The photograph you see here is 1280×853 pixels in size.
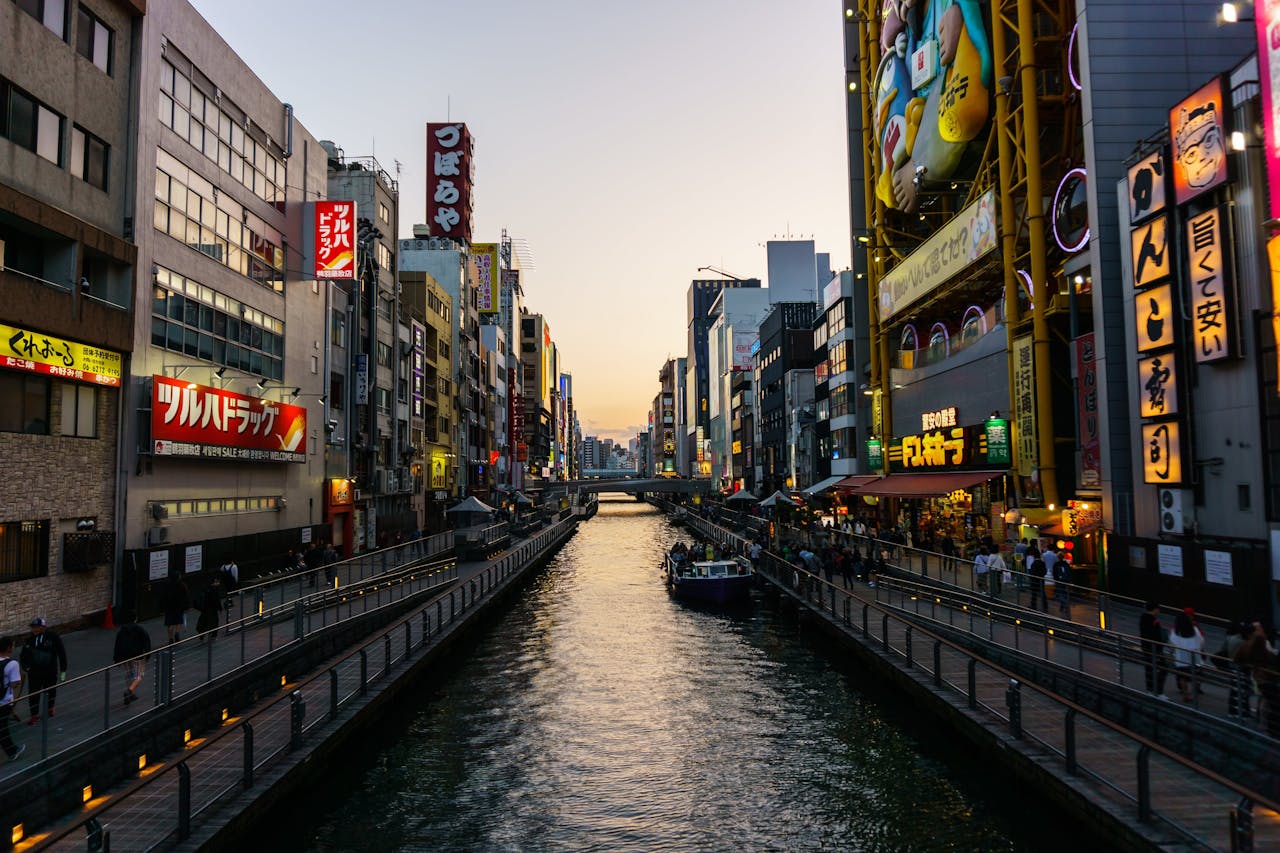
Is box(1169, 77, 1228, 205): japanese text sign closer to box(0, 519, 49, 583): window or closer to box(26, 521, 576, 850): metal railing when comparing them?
box(26, 521, 576, 850): metal railing

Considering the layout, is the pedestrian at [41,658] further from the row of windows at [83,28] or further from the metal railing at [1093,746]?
the row of windows at [83,28]

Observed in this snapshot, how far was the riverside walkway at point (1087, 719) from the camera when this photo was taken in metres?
11.2

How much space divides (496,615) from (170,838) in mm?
26999

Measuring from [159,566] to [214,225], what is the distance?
13.7m

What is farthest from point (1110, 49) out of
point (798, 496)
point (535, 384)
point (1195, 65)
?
point (535, 384)

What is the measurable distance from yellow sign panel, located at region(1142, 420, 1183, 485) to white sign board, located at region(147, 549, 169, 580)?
31.0 m

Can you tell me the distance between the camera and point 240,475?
34.9 m

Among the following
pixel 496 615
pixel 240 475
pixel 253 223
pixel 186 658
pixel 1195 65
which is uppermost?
pixel 1195 65

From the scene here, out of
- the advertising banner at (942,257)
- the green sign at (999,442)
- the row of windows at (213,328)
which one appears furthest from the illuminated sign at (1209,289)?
the row of windows at (213,328)

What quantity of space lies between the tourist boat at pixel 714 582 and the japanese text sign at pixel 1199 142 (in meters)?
23.9

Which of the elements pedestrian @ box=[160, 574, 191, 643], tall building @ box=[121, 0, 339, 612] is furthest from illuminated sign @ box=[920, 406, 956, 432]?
pedestrian @ box=[160, 574, 191, 643]

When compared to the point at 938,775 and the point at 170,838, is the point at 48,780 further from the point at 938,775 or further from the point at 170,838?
the point at 938,775

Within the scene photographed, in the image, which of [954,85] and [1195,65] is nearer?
[1195,65]

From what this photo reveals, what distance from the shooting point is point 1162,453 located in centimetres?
2497
